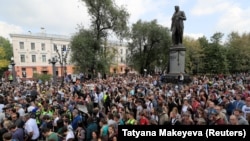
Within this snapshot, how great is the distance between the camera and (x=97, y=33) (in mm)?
31469

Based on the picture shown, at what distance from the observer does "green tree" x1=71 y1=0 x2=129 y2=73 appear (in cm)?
3008

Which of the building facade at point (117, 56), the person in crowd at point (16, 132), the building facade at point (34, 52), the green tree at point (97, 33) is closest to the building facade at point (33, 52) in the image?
the building facade at point (34, 52)

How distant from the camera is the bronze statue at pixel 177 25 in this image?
17219 mm

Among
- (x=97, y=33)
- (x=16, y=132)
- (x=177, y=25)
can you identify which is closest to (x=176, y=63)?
(x=177, y=25)

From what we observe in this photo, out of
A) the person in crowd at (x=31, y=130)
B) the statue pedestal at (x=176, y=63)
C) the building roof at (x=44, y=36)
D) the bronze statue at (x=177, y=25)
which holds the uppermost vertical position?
the building roof at (x=44, y=36)

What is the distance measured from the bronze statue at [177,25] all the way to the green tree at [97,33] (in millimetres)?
14609

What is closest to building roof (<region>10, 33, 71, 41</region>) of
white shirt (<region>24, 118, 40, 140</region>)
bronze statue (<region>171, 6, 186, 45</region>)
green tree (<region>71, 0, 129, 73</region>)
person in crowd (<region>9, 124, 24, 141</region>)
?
green tree (<region>71, 0, 129, 73</region>)

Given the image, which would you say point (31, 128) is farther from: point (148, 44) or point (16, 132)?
point (148, 44)

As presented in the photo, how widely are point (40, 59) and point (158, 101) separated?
51.0 m

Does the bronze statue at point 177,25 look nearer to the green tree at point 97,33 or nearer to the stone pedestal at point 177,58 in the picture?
the stone pedestal at point 177,58

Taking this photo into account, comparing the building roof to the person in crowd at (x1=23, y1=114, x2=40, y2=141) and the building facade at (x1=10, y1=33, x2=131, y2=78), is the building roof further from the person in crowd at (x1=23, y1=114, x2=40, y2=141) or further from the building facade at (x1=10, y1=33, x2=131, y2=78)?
the person in crowd at (x1=23, y1=114, x2=40, y2=141)

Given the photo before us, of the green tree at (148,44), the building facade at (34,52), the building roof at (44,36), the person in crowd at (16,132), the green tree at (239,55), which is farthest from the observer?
the green tree at (239,55)

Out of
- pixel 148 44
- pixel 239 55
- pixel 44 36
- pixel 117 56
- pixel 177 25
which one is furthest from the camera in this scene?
pixel 44 36

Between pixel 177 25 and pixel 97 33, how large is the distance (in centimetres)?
1625
